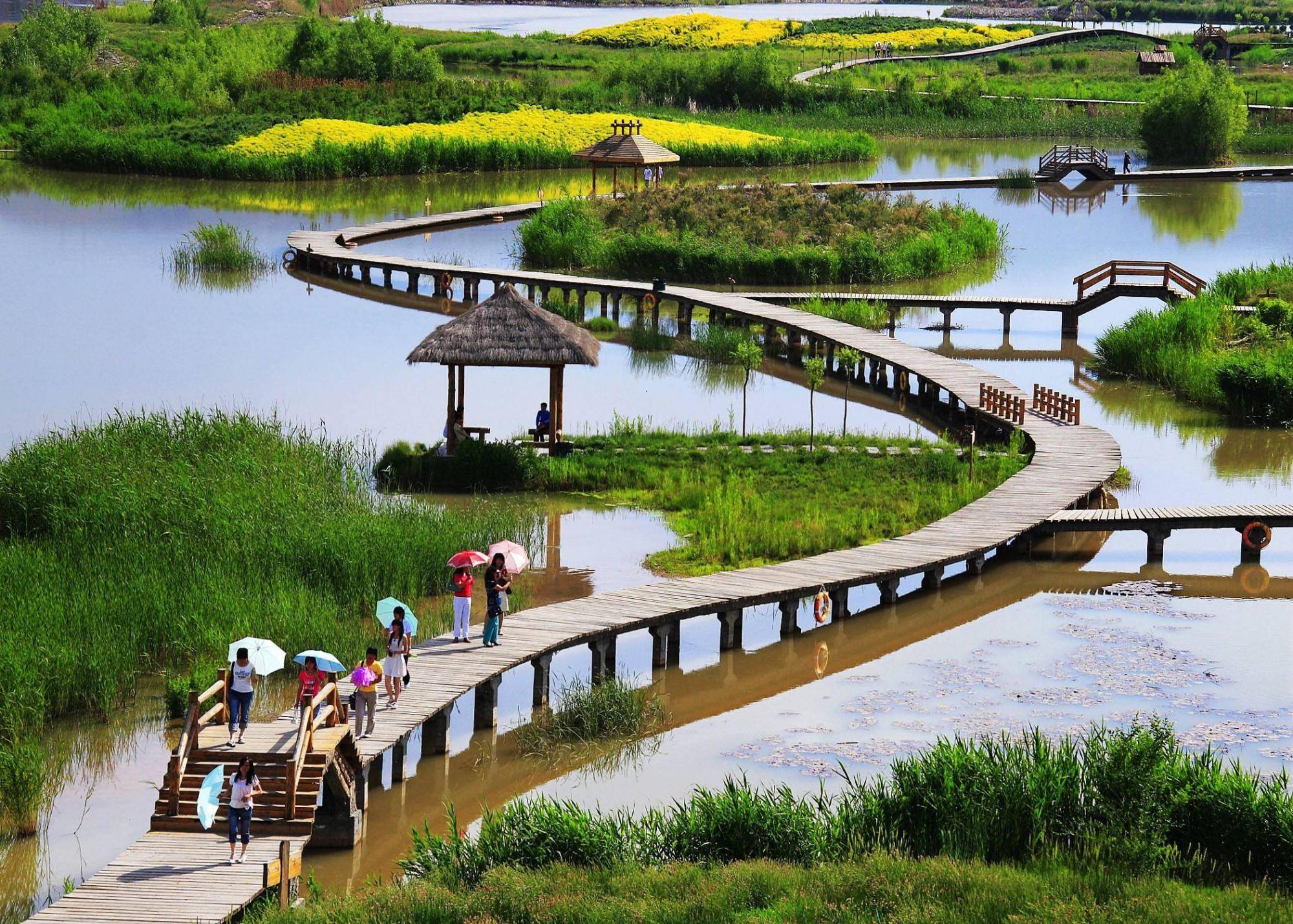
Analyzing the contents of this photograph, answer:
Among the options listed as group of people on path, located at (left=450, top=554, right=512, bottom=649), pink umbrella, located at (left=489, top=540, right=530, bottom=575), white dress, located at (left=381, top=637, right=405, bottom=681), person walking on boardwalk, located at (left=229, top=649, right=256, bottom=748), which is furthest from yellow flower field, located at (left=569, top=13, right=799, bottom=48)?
person walking on boardwalk, located at (left=229, top=649, right=256, bottom=748)

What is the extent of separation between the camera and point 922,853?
15.5 metres

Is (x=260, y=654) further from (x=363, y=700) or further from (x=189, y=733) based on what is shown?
(x=363, y=700)

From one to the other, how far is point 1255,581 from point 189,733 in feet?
50.4

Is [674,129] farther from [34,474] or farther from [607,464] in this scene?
[34,474]

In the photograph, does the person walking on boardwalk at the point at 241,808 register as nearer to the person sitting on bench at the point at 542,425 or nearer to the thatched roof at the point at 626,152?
the person sitting on bench at the point at 542,425

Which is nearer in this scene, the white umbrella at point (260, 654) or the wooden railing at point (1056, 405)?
the white umbrella at point (260, 654)

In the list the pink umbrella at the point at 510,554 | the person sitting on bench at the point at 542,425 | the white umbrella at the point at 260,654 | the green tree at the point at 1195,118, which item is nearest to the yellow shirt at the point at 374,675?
the white umbrella at the point at 260,654

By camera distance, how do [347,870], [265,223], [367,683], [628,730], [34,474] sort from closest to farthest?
1. [347,870]
2. [367,683]
3. [628,730]
4. [34,474]
5. [265,223]

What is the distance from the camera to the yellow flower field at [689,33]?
402 feet

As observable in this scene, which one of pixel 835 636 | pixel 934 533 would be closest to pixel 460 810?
pixel 835 636

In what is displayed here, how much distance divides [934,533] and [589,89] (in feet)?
202

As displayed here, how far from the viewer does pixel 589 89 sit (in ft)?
277

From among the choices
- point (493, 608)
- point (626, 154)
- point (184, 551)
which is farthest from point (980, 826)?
point (626, 154)

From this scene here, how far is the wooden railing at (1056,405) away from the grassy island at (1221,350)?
158 inches
